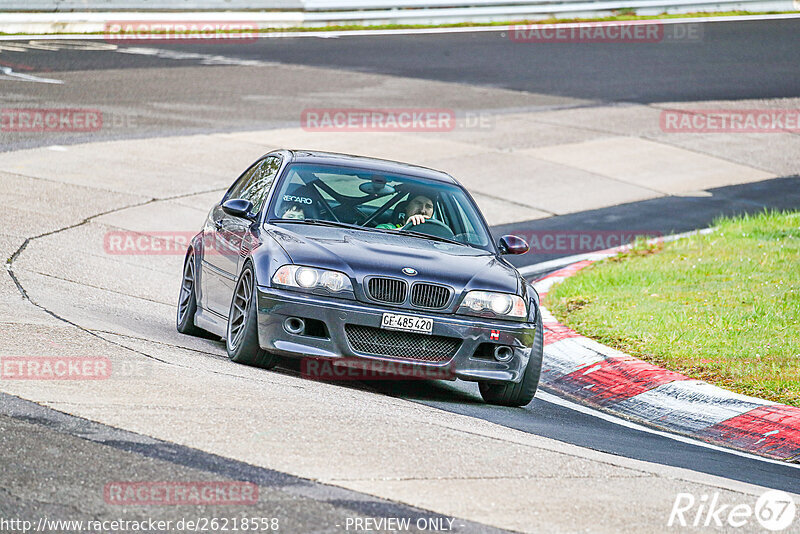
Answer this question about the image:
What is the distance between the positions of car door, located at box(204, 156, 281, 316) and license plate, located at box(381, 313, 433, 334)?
1.34 meters

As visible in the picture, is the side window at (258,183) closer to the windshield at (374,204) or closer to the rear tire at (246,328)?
the windshield at (374,204)

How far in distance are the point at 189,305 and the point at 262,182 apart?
1.13 metres

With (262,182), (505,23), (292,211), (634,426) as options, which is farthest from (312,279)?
(505,23)

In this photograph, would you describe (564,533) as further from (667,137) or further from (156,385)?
(667,137)

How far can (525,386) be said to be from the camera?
866cm

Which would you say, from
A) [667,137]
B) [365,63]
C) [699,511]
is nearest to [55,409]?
[699,511]

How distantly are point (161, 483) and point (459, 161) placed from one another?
15.4m

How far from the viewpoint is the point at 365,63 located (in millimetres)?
28953

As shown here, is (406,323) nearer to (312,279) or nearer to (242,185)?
(312,279)

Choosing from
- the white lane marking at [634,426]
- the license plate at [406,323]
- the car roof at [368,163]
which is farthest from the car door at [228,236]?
the white lane marking at [634,426]

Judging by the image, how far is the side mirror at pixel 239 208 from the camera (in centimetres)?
921

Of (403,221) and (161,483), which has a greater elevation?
(403,221)

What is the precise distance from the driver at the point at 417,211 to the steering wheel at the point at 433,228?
0.03m

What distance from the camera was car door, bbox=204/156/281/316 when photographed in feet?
30.0
